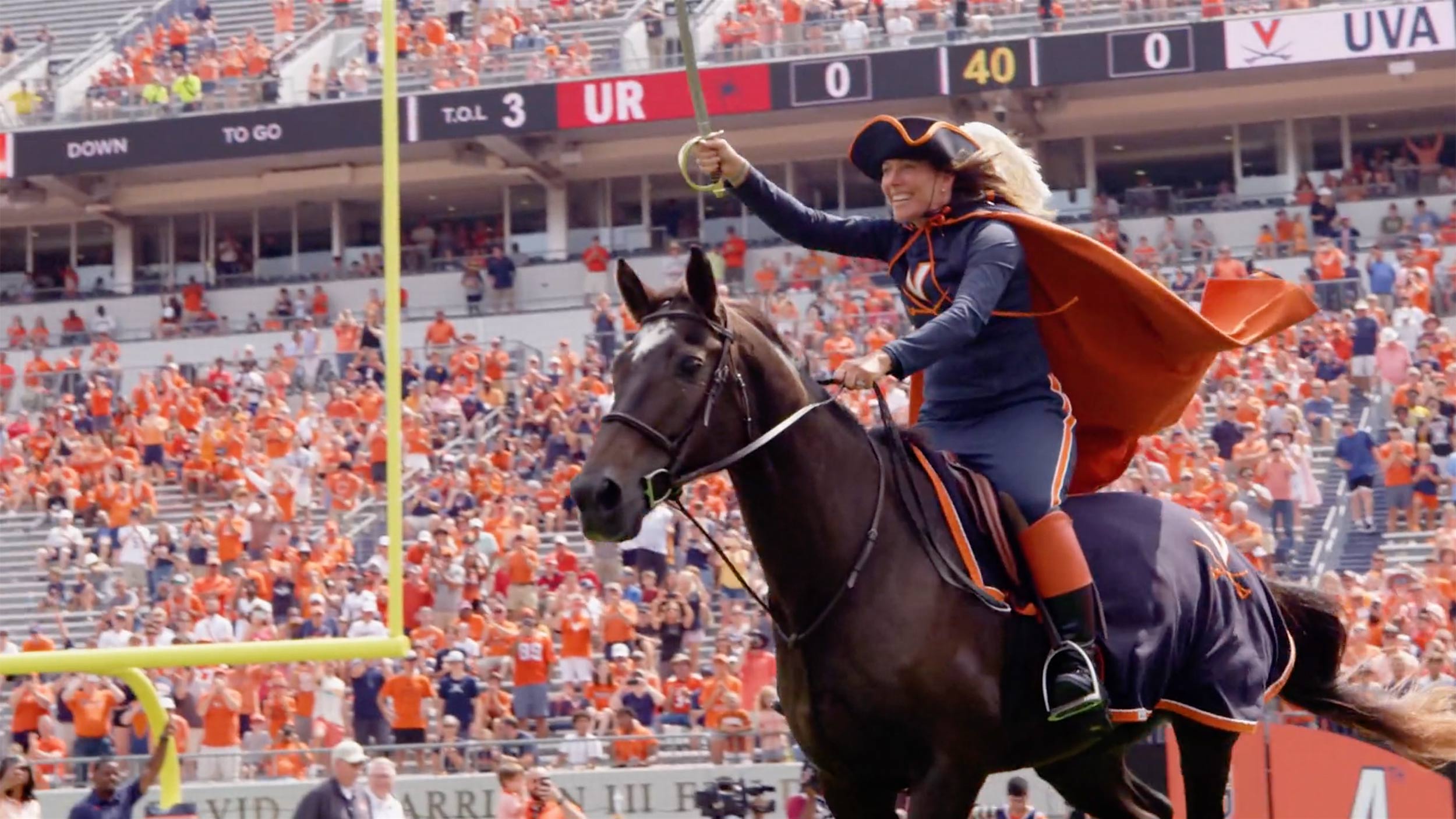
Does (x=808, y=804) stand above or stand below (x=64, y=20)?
below

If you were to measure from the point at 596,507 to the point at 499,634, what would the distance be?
1085 centimetres

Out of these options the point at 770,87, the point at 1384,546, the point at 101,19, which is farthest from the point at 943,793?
the point at 101,19

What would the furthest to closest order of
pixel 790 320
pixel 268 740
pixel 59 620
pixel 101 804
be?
pixel 790 320 < pixel 59 620 < pixel 268 740 < pixel 101 804

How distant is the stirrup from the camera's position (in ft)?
17.9

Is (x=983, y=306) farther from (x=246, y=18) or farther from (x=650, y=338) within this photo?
(x=246, y=18)

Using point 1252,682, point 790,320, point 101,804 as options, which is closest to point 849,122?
point 790,320

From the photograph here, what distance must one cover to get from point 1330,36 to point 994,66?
14.4ft

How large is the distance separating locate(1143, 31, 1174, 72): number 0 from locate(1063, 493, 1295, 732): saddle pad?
20.8 metres

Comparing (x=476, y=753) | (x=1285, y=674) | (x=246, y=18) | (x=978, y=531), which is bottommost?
(x=476, y=753)

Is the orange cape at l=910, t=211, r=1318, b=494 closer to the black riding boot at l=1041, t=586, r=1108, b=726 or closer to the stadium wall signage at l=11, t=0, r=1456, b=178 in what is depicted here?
the black riding boot at l=1041, t=586, r=1108, b=726

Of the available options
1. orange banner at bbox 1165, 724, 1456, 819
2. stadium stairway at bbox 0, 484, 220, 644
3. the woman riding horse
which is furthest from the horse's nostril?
stadium stairway at bbox 0, 484, 220, 644

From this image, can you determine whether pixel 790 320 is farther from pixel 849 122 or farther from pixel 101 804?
pixel 101 804

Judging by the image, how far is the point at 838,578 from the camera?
5.39m

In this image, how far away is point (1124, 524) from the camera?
600cm
